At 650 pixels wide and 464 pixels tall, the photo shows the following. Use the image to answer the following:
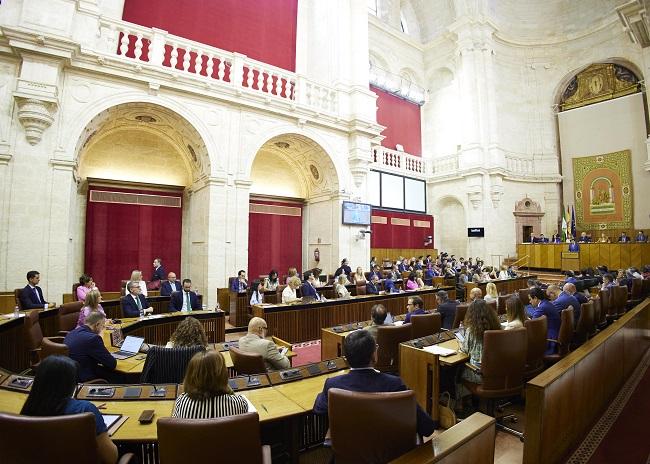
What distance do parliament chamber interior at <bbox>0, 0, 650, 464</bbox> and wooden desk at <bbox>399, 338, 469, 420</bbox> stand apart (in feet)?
0.07

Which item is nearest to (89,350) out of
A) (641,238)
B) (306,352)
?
(306,352)

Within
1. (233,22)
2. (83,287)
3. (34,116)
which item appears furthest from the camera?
(233,22)

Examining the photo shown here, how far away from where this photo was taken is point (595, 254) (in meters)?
12.4

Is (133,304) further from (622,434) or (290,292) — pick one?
(622,434)

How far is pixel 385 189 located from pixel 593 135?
9508 mm

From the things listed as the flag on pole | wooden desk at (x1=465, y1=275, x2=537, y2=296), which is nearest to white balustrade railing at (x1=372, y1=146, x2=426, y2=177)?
wooden desk at (x1=465, y1=275, x2=537, y2=296)

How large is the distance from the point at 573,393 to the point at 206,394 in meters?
2.57

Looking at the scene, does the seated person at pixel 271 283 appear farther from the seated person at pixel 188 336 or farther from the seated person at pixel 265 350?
the seated person at pixel 188 336

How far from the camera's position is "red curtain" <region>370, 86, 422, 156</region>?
47.6 feet

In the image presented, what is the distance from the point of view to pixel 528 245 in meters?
14.2

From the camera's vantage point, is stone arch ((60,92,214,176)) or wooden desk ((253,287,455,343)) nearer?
wooden desk ((253,287,455,343))

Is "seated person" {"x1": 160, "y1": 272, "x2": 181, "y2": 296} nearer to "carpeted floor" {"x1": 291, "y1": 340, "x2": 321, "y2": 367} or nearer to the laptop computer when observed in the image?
"carpeted floor" {"x1": 291, "y1": 340, "x2": 321, "y2": 367}

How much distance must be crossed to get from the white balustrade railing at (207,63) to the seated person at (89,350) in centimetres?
612

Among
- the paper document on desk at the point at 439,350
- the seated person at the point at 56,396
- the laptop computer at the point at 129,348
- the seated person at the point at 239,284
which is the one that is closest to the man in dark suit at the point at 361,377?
the seated person at the point at 56,396
